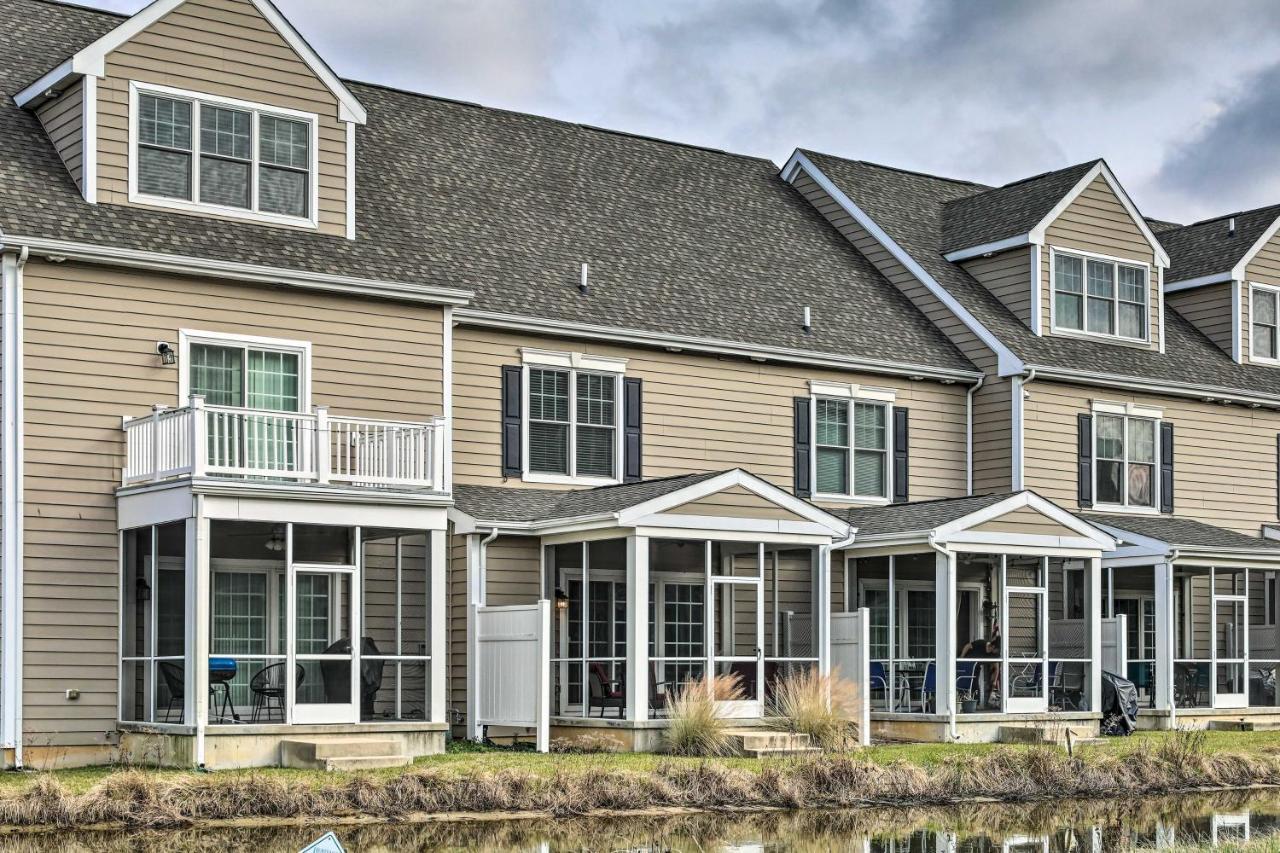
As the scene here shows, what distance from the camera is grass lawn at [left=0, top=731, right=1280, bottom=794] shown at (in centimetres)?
1880

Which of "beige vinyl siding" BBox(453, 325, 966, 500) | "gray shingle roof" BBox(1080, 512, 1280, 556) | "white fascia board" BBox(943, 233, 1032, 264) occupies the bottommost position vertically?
"gray shingle roof" BBox(1080, 512, 1280, 556)

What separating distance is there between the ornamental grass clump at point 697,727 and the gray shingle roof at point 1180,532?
1011cm

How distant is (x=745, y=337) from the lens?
93.4ft

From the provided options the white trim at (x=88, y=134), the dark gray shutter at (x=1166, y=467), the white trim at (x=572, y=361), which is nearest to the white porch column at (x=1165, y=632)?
the dark gray shutter at (x=1166, y=467)

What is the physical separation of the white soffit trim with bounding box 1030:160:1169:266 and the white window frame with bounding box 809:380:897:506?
4551mm

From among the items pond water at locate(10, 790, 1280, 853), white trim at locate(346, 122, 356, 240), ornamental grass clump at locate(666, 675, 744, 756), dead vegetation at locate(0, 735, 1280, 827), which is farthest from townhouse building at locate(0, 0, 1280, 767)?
pond water at locate(10, 790, 1280, 853)

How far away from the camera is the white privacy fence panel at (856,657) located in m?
24.8

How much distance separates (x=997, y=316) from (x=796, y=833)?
1645 cm

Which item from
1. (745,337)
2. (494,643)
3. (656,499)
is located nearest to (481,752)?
(494,643)

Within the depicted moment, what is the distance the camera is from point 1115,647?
1179 inches

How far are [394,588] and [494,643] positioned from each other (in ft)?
5.09

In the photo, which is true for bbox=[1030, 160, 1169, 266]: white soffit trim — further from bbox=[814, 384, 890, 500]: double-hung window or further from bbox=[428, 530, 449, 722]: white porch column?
bbox=[428, 530, 449, 722]: white porch column

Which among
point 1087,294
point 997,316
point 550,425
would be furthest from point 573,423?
point 1087,294

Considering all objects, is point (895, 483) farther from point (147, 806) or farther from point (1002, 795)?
point (147, 806)
